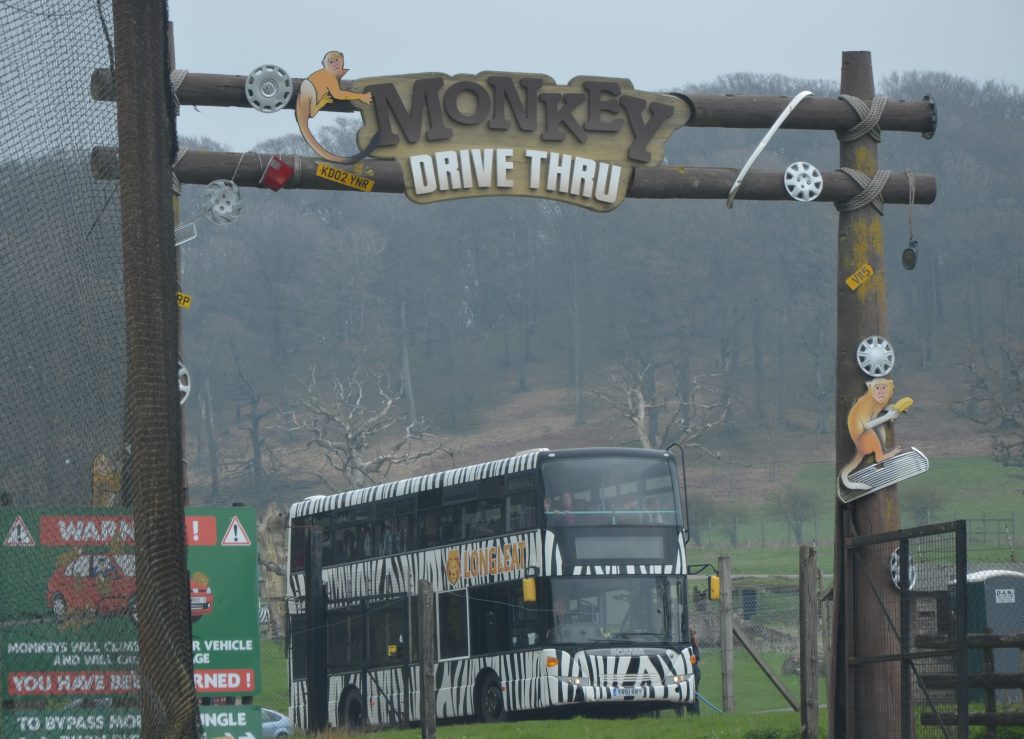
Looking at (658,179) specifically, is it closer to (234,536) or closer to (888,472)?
(888,472)

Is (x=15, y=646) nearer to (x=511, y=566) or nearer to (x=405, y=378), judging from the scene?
(x=511, y=566)

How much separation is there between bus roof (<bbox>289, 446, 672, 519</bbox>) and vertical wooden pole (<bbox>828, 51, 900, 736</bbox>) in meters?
10.4

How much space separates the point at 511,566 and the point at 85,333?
17849 mm

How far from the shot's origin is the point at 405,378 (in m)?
97.8

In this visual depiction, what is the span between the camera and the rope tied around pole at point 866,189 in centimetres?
1521

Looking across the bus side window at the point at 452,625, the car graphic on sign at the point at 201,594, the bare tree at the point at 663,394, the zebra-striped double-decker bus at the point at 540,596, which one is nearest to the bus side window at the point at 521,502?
the zebra-striped double-decker bus at the point at 540,596

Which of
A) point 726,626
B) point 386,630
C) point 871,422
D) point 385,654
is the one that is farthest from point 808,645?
point 386,630

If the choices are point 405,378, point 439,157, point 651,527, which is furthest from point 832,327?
point 439,157

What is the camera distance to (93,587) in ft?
28.1

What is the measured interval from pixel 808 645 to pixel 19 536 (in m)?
9.71

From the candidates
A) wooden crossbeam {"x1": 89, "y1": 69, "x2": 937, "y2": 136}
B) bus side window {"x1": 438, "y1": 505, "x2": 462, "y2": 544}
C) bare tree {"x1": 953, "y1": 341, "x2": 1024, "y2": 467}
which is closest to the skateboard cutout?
wooden crossbeam {"x1": 89, "y1": 69, "x2": 937, "y2": 136}

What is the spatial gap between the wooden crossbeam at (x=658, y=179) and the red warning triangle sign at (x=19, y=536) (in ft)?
18.3

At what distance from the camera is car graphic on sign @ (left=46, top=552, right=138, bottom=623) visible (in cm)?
855

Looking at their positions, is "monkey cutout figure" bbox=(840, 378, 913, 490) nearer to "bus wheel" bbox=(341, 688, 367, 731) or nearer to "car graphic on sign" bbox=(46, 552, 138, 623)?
"car graphic on sign" bbox=(46, 552, 138, 623)
